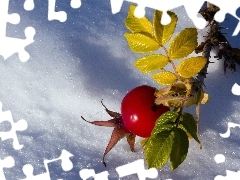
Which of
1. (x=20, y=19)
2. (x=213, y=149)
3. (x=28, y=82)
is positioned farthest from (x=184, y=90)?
(x=20, y=19)

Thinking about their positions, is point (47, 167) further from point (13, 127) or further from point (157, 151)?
point (157, 151)

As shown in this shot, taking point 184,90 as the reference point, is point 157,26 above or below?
above

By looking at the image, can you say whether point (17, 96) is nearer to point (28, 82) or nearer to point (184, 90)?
point (28, 82)

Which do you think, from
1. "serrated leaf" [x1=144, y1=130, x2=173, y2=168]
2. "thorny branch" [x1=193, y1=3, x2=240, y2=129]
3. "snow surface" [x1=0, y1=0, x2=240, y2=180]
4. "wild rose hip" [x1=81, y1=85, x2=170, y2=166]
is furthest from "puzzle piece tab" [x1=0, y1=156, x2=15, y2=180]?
"thorny branch" [x1=193, y1=3, x2=240, y2=129]

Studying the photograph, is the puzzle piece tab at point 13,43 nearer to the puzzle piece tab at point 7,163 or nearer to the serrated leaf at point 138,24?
the puzzle piece tab at point 7,163

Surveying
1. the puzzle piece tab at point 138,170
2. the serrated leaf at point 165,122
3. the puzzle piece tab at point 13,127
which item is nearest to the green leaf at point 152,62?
the serrated leaf at point 165,122

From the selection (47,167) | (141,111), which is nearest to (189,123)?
(141,111)
